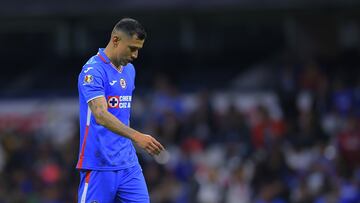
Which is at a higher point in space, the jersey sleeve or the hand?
the jersey sleeve

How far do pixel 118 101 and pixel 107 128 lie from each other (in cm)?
36

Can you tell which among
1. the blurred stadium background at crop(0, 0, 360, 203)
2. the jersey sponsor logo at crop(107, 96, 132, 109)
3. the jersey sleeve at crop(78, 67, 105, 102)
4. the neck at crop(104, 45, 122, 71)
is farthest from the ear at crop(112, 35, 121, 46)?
the blurred stadium background at crop(0, 0, 360, 203)

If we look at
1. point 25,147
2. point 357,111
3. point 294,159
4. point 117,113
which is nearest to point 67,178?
point 25,147

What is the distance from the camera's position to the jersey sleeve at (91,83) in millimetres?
7422

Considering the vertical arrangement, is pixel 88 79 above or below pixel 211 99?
above

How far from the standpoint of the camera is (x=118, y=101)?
7.66 meters

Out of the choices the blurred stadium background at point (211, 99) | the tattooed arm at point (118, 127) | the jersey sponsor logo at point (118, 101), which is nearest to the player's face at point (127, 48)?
the jersey sponsor logo at point (118, 101)

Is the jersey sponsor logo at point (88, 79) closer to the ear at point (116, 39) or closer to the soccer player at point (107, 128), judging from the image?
the soccer player at point (107, 128)

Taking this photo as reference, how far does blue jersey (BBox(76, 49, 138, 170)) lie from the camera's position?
754cm

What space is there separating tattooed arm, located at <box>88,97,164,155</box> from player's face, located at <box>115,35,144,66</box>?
1.29 ft

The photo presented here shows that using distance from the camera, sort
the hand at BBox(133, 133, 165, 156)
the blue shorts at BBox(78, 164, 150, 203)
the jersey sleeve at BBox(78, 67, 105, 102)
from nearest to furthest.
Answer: the hand at BBox(133, 133, 165, 156)
the jersey sleeve at BBox(78, 67, 105, 102)
the blue shorts at BBox(78, 164, 150, 203)

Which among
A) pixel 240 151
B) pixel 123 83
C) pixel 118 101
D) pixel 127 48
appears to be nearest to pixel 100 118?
pixel 118 101

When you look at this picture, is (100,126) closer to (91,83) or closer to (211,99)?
(91,83)

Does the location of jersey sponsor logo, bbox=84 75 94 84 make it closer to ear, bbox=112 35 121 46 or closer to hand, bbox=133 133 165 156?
ear, bbox=112 35 121 46
